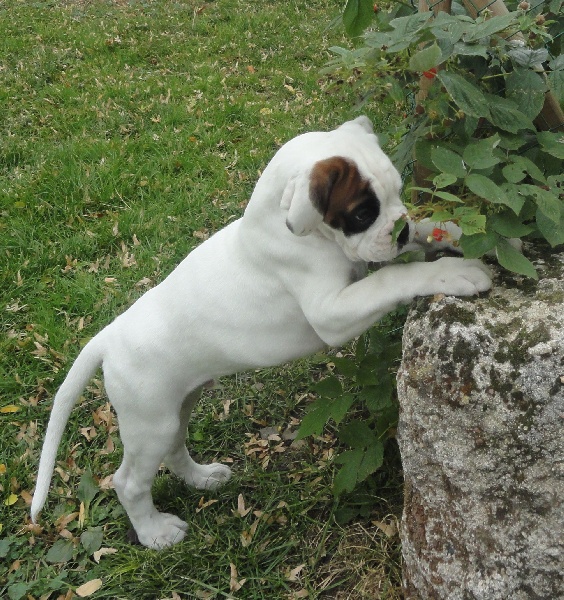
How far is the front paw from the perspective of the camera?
93.0 inches

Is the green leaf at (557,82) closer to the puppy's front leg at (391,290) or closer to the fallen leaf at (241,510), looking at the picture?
the puppy's front leg at (391,290)

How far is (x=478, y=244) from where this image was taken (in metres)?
2.21

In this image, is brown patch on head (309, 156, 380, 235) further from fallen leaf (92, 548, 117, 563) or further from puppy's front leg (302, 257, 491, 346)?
fallen leaf (92, 548, 117, 563)

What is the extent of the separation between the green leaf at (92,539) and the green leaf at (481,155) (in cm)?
268

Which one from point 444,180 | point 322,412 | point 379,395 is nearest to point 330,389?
point 322,412

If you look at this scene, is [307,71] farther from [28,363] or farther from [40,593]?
Result: [40,593]

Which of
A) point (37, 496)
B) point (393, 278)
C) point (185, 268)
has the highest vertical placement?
point (393, 278)

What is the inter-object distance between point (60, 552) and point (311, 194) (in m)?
2.41

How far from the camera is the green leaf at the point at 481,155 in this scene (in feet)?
7.29

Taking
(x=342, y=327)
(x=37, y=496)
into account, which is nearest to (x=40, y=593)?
(x=37, y=496)

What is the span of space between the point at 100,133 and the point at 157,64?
87.7 inches

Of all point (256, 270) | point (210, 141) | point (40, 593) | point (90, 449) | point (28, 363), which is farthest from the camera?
point (210, 141)

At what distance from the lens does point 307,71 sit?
8.34 m

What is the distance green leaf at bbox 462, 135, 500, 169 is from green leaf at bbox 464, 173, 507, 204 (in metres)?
0.06
